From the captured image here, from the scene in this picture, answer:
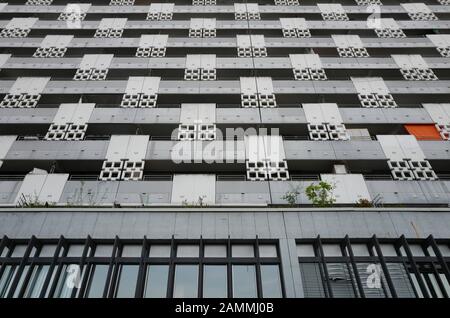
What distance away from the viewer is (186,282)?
13.4 metres

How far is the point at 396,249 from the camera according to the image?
46.7 ft

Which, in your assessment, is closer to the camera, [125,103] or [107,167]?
[107,167]

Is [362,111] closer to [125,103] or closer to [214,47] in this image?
[214,47]

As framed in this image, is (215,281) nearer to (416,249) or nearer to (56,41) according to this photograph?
(416,249)

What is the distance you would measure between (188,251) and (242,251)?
7.17ft

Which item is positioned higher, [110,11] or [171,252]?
[110,11]

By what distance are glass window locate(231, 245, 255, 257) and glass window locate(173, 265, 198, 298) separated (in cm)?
165

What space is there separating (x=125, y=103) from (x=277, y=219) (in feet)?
44.6

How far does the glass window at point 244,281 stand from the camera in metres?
13.1

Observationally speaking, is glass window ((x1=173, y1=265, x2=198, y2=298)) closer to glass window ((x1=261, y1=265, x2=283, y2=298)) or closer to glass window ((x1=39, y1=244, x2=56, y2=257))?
glass window ((x1=261, y1=265, x2=283, y2=298))

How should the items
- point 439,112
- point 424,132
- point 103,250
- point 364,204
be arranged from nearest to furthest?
point 103,250
point 364,204
point 424,132
point 439,112

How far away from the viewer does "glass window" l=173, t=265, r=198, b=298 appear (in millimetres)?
13086

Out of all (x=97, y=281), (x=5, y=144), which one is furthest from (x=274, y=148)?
(x=5, y=144)
